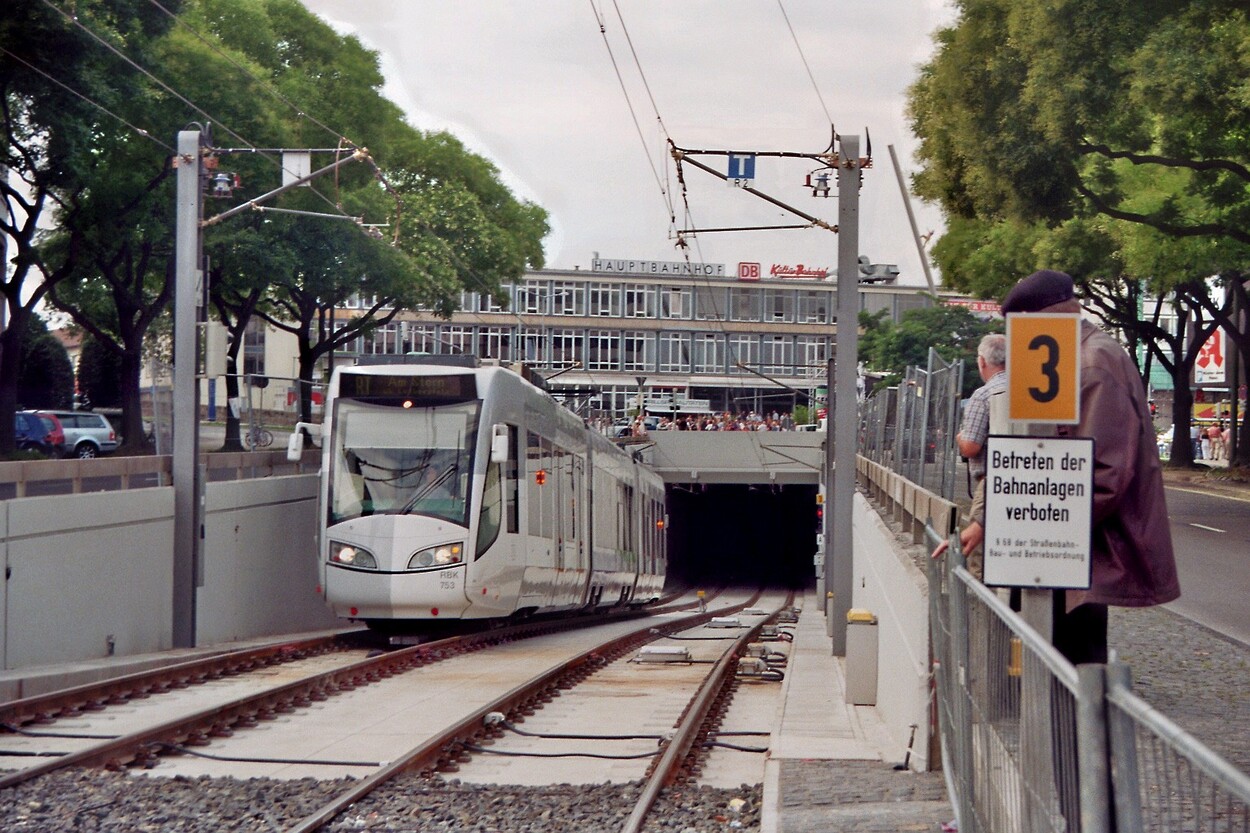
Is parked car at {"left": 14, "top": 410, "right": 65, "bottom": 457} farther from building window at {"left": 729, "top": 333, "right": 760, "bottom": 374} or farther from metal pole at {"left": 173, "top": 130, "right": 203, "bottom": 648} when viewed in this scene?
building window at {"left": 729, "top": 333, "right": 760, "bottom": 374}

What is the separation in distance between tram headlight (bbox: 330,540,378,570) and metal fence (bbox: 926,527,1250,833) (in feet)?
39.9

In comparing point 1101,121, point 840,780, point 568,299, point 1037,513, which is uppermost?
point 568,299

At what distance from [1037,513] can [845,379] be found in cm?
1527

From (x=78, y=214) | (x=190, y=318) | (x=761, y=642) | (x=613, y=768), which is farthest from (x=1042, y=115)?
(x=78, y=214)

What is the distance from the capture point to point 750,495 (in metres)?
77.2

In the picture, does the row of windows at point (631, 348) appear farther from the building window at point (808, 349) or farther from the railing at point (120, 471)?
the railing at point (120, 471)

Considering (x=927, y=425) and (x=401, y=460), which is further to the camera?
(x=401, y=460)

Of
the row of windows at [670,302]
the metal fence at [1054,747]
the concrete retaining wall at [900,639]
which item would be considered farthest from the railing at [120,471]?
the row of windows at [670,302]

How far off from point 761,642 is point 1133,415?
20.7 meters

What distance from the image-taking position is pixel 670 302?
105062 millimetres

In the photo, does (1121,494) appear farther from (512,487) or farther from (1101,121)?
(1101,121)

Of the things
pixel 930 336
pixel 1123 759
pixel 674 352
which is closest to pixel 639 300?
pixel 674 352

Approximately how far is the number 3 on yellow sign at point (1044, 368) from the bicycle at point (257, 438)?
17.4 meters

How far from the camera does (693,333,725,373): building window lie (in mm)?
105875
